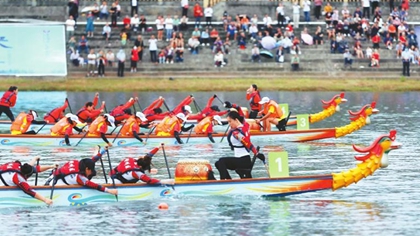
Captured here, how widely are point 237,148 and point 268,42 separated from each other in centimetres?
3915

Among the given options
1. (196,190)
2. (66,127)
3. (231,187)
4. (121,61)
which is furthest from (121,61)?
(231,187)

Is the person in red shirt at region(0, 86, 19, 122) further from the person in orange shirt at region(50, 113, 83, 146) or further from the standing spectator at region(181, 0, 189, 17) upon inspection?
the standing spectator at region(181, 0, 189, 17)

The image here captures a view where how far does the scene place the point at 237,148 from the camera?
91.1 ft

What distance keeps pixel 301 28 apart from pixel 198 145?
1237 inches

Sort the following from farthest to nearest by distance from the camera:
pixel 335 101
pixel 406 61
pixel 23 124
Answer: pixel 406 61
pixel 335 101
pixel 23 124

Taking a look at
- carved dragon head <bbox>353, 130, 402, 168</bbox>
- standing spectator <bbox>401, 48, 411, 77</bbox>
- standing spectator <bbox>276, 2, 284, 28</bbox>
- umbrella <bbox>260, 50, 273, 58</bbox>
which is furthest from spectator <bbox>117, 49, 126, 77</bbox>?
carved dragon head <bbox>353, 130, 402, 168</bbox>

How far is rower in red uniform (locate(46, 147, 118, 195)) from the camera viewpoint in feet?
86.0

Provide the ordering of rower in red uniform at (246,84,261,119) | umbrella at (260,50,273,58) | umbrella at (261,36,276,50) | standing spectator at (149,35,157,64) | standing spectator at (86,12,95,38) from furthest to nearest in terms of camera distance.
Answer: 1. standing spectator at (86,12,95,38)
2. umbrella at (261,36,276,50)
3. umbrella at (260,50,273,58)
4. standing spectator at (149,35,157,64)
5. rower in red uniform at (246,84,261,119)

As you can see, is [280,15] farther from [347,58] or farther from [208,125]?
[208,125]

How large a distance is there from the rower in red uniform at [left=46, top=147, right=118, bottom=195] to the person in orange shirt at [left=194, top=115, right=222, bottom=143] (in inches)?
517

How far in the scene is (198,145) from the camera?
→ 39.5m

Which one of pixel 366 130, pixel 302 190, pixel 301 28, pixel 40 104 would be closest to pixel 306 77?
pixel 301 28

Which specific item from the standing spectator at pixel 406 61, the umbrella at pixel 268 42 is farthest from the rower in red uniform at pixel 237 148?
the umbrella at pixel 268 42

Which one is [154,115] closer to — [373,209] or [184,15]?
[373,209]
